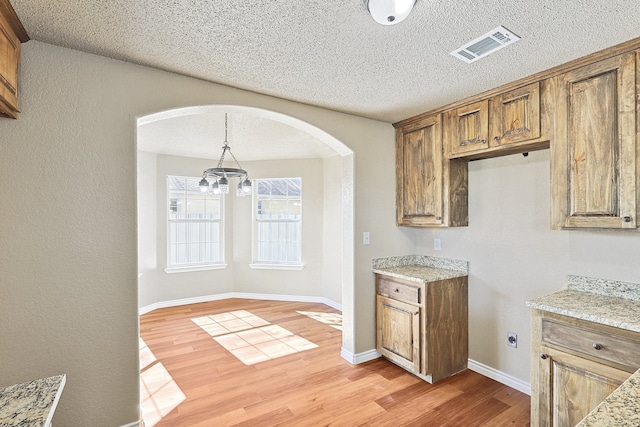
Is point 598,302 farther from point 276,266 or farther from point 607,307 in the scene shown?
point 276,266

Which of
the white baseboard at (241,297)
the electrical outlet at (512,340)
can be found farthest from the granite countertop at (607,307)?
the white baseboard at (241,297)

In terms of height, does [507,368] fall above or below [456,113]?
below

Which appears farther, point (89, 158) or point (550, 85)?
point (550, 85)

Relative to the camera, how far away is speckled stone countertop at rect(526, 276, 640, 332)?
1607mm

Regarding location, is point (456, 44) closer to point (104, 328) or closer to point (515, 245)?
point (515, 245)

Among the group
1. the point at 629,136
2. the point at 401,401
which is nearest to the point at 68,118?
the point at 401,401

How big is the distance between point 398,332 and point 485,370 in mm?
838

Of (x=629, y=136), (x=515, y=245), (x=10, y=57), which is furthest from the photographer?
(x=515, y=245)

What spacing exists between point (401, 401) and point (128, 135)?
281cm

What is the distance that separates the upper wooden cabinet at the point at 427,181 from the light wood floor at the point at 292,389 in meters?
1.47

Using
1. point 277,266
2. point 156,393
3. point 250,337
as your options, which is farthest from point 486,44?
point 277,266

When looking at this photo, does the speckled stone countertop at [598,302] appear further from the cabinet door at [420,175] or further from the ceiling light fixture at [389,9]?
the ceiling light fixture at [389,9]

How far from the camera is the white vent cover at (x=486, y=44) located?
1.68m

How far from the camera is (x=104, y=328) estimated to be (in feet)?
6.22
